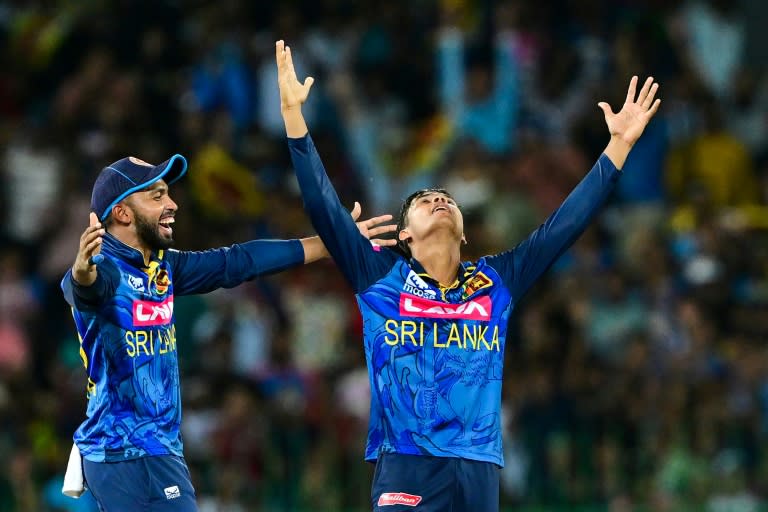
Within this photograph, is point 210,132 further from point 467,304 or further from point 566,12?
point 467,304

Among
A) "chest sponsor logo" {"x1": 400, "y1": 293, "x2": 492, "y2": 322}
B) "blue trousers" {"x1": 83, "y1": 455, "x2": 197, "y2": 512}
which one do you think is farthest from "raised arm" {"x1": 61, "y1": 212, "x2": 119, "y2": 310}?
"chest sponsor logo" {"x1": 400, "y1": 293, "x2": 492, "y2": 322}

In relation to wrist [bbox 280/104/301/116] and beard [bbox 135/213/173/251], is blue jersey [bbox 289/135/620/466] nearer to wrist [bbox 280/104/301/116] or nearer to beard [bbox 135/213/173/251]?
wrist [bbox 280/104/301/116]

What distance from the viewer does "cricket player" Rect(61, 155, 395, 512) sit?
750cm

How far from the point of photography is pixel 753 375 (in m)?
13.6

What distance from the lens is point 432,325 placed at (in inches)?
303

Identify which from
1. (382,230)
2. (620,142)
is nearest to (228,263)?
(382,230)

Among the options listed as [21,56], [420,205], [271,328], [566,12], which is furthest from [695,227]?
[420,205]

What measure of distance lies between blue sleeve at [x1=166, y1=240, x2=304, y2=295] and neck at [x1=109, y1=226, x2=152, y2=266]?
7.8 inches

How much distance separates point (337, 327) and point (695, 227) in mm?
3518

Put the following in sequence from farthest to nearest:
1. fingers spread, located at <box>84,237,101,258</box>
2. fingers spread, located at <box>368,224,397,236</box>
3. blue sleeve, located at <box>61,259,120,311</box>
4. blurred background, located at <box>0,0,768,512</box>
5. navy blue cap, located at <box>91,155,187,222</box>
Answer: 1. blurred background, located at <box>0,0,768,512</box>
2. fingers spread, located at <box>368,224,397,236</box>
3. navy blue cap, located at <box>91,155,187,222</box>
4. blue sleeve, located at <box>61,259,120,311</box>
5. fingers spread, located at <box>84,237,101,258</box>

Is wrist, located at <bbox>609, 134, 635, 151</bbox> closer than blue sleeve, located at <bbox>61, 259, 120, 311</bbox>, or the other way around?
blue sleeve, located at <bbox>61, 259, 120, 311</bbox>

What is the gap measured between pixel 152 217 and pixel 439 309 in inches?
56.3

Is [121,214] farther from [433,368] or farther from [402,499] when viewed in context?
[402,499]

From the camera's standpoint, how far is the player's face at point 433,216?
26.0 feet
